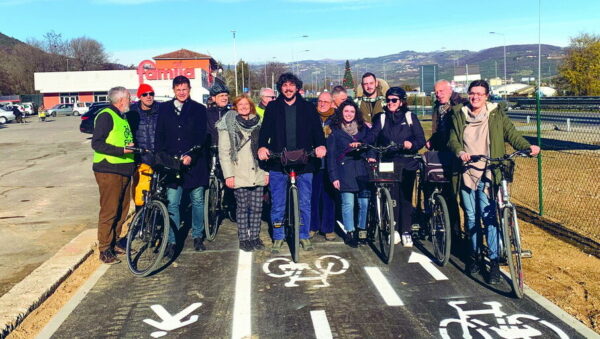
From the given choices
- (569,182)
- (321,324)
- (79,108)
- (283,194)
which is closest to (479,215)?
(321,324)

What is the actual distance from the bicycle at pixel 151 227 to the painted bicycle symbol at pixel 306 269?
119 centimetres

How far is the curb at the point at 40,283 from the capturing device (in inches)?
191

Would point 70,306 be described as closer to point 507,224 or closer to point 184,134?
point 184,134

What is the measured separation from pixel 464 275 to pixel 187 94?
145 inches

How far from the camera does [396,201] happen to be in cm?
680

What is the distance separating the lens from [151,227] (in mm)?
6109

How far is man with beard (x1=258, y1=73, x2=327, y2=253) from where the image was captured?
21.5 ft

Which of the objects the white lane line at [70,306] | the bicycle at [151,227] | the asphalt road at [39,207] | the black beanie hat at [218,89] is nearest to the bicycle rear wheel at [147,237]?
the bicycle at [151,227]

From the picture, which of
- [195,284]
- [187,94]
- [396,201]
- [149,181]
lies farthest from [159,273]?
[396,201]

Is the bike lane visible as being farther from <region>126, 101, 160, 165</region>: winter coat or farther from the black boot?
<region>126, 101, 160, 165</region>: winter coat

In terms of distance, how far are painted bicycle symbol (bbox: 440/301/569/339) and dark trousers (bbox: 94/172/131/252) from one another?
3805mm

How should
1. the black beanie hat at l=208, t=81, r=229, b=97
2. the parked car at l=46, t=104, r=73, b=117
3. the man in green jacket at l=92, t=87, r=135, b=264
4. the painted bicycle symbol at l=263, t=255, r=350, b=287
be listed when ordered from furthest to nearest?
1. the parked car at l=46, t=104, r=73, b=117
2. the black beanie hat at l=208, t=81, r=229, b=97
3. the man in green jacket at l=92, t=87, r=135, b=264
4. the painted bicycle symbol at l=263, t=255, r=350, b=287

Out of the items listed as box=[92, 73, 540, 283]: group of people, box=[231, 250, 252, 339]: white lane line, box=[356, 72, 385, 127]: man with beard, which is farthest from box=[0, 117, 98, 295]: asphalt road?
box=[356, 72, 385, 127]: man with beard

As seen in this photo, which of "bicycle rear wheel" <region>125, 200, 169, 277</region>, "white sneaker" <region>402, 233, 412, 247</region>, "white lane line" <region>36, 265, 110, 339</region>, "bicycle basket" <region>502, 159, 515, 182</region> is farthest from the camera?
"white sneaker" <region>402, 233, 412, 247</region>
